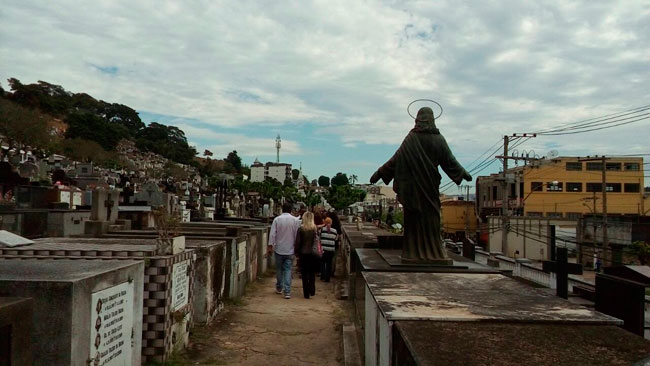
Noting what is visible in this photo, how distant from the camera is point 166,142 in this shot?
13075 cm

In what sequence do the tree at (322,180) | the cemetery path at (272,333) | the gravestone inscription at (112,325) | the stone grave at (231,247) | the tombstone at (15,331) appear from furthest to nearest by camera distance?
the tree at (322,180) < the stone grave at (231,247) < the cemetery path at (272,333) < the gravestone inscription at (112,325) < the tombstone at (15,331)

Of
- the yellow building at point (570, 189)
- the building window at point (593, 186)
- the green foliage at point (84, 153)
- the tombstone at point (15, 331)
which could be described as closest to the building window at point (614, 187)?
the yellow building at point (570, 189)

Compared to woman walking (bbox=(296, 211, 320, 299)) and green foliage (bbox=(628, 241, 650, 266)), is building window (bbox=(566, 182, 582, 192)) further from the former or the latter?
woman walking (bbox=(296, 211, 320, 299))

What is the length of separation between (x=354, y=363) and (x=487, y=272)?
5.85 feet

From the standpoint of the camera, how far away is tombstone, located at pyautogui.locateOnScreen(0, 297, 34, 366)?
2.60 metres

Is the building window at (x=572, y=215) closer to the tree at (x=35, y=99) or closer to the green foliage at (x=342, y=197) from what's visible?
the green foliage at (x=342, y=197)

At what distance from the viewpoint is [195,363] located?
558cm

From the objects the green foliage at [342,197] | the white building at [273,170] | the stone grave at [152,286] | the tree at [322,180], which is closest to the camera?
the stone grave at [152,286]

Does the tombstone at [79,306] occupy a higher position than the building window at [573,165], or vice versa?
the building window at [573,165]

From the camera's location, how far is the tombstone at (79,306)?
3.30 meters

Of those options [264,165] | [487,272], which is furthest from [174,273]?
[264,165]

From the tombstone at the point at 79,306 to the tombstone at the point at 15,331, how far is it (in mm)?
397

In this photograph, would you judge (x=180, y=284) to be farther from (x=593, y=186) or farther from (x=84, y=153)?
(x=84, y=153)

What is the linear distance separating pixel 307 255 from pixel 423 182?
3.75 metres
